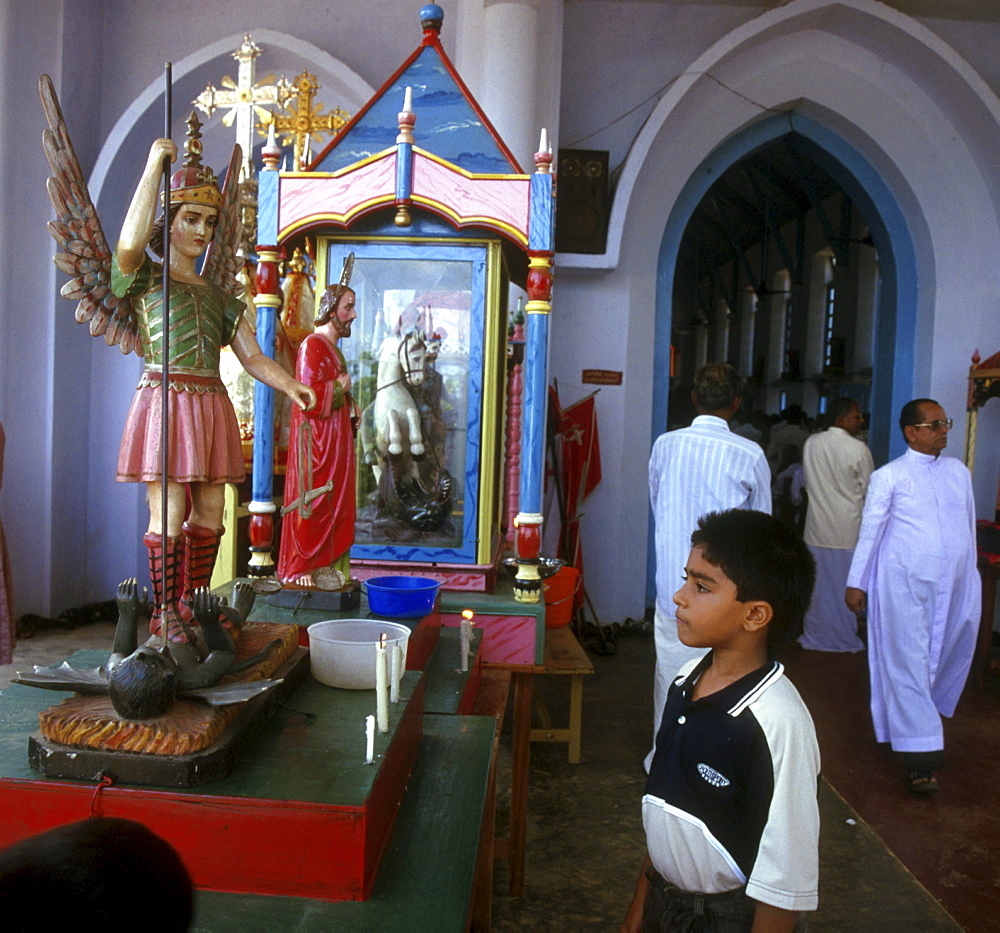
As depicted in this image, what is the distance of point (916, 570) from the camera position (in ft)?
13.6

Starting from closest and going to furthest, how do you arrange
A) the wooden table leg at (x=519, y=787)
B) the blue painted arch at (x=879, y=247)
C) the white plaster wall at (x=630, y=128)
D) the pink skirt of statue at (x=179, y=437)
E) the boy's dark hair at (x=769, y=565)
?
1. the boy's dark hair at (x=769, y=565)
2. the pink skirt of statue at (x=179, y=437)
3. the wooden table leg at (x=519, y=787)
4. the white plaster wall at (x=630, y=128)
5. the blue painted arch at (x=879, y=247)

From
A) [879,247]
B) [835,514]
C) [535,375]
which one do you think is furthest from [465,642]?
[879,247]

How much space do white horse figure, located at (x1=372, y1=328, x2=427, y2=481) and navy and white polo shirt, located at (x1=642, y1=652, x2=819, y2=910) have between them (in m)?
2.50

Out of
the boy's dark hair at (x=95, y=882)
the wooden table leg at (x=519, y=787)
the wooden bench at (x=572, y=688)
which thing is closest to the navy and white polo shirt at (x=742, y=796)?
the boy's dark hair at (x=95, y=882)

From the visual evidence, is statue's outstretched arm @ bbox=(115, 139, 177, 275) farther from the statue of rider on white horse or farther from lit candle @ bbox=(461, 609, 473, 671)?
the statue of rider on white horse

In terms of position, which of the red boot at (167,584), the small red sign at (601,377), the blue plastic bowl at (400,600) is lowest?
the blue plastic bowl at (400,600)

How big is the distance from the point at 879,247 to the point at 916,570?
4.35 meters

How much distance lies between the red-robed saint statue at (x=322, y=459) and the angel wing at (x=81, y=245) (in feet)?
2.93

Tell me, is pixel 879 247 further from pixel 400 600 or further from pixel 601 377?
pixel 400 600

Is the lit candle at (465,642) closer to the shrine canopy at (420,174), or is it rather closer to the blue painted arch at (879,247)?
the shrine canopy at (420,174)

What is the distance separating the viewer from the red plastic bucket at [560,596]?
15.2 ft

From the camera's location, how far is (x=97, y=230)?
2213 millimetres

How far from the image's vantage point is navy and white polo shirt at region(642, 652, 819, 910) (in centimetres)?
141

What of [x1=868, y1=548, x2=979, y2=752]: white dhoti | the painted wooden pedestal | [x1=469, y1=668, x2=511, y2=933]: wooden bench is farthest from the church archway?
[x1=469, y1=668, x2=511, y2=933]: wooden bench
